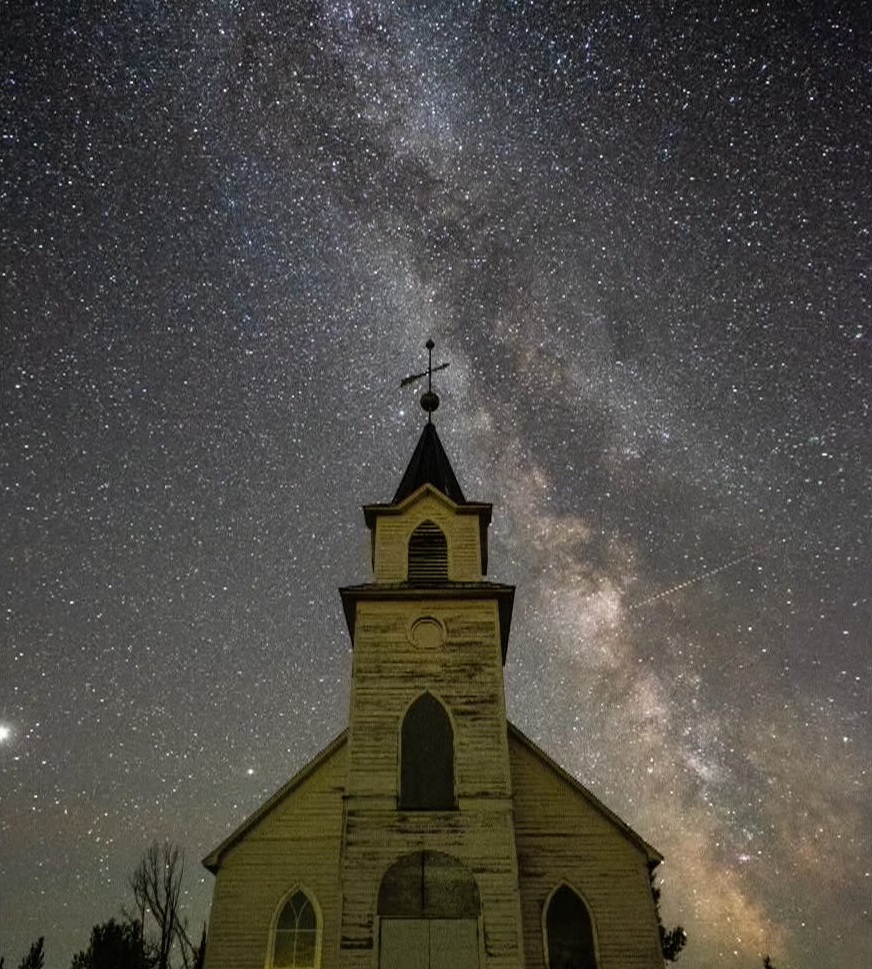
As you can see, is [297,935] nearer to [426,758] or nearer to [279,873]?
[279,873]

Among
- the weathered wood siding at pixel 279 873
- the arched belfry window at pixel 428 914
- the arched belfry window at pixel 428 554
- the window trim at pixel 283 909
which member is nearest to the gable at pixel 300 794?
the weathered wood siding at pixel 279 873

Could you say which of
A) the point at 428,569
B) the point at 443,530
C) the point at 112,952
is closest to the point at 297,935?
the point at 428,569

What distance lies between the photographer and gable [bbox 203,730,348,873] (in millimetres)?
17797

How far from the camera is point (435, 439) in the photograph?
27406mm

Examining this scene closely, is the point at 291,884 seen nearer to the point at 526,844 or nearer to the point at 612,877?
the point at 526,844

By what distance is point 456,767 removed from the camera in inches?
691

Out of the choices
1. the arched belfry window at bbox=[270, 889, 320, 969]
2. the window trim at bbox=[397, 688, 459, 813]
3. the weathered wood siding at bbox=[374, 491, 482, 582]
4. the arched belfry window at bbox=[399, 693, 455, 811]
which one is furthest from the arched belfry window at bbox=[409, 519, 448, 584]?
the arched belfry window at bbox=[270, 889, 320, 969]

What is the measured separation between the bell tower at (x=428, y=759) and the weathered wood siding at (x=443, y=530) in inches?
1.5

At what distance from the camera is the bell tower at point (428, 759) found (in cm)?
1576

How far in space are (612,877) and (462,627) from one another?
6.07 metres

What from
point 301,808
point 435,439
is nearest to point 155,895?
point 301,808

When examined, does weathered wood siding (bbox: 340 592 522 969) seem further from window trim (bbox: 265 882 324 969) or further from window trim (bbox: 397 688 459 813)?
window trim (bbox: 265 882 324 969)

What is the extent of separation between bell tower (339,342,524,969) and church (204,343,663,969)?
29 mm

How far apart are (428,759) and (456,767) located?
2.02 ft
